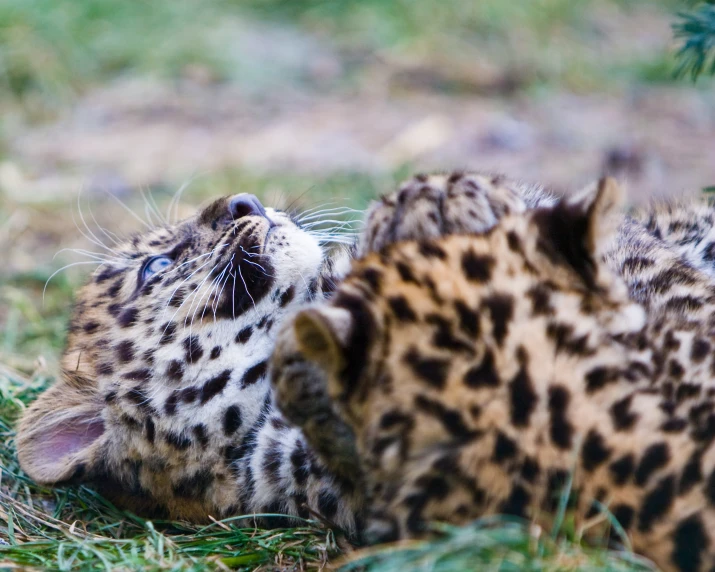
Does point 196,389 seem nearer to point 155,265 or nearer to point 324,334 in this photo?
point 155,265

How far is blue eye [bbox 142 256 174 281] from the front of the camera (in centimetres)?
393

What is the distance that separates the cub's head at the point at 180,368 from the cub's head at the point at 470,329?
102cm

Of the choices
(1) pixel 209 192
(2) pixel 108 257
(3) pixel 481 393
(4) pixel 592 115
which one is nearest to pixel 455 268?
(3) pixel 481 393

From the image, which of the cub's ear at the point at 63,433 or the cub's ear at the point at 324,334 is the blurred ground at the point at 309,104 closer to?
the cub's ear at the point at 63,433

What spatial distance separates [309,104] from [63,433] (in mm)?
6315

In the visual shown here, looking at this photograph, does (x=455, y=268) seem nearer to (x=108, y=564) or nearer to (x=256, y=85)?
(x=108, y=564)

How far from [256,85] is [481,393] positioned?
26.9 ft

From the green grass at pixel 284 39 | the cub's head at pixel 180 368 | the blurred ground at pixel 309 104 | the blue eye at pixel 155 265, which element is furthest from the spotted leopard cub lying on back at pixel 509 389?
the green grass at pixel 284 39

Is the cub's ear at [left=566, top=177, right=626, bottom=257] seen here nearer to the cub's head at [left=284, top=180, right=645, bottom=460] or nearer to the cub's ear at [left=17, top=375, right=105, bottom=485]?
the cub's head at [left=284, top=180, right=645, bottom=460]

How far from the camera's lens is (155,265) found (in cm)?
396

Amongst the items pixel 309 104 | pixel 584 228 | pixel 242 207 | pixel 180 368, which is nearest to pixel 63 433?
pixel 180 368

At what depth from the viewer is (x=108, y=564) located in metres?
2.80

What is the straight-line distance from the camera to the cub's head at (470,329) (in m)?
2.34

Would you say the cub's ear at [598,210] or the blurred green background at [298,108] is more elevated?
the cub's ear at [598,210]
